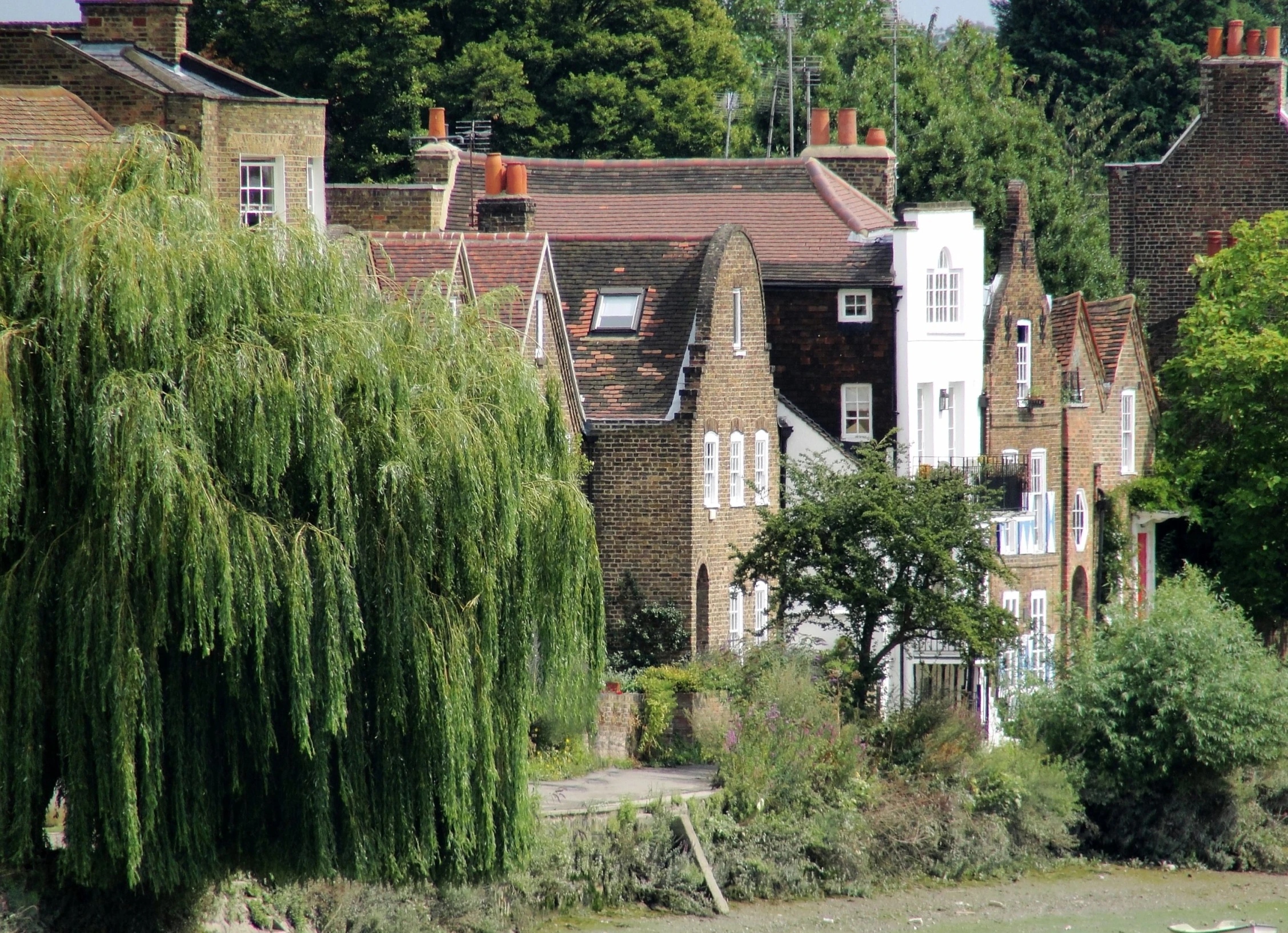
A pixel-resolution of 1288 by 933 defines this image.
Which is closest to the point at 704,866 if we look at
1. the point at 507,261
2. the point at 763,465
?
the point at 763,465

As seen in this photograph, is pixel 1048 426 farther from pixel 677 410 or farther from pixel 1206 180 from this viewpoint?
pixel 1206 180

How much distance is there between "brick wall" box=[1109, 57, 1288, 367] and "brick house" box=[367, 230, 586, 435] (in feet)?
68.4

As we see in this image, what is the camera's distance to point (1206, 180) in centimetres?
5534

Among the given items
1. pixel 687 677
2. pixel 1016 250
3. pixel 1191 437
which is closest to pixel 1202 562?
pixel 1191 437

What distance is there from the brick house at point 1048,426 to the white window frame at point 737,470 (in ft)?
18.3

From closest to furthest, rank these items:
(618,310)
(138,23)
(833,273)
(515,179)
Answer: (138,23) < (618,310) < (515,179) < (833,273)

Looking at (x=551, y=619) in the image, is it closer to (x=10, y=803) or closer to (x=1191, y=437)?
(x=10, y=803)

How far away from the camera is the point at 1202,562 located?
5019 cm

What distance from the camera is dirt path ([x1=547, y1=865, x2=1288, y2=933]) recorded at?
104 feet

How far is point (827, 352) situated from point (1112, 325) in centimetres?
969

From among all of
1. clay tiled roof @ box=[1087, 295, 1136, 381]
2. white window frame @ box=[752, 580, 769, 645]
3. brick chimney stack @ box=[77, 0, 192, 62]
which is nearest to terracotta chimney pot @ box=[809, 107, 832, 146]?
clay tiled roof @ box=[1087, 295, 1136, 381]

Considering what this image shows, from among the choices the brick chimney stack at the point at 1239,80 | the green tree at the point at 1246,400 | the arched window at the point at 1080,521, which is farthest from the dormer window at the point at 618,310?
the brick chimney stack at the point at 1239,80

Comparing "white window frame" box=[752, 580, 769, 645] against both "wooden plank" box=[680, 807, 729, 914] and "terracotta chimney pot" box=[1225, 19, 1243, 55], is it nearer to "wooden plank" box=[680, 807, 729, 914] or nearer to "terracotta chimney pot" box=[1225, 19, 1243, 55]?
"wooden plank" box=[680, 807, 729, 914]

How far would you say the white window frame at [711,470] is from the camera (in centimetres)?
3903
